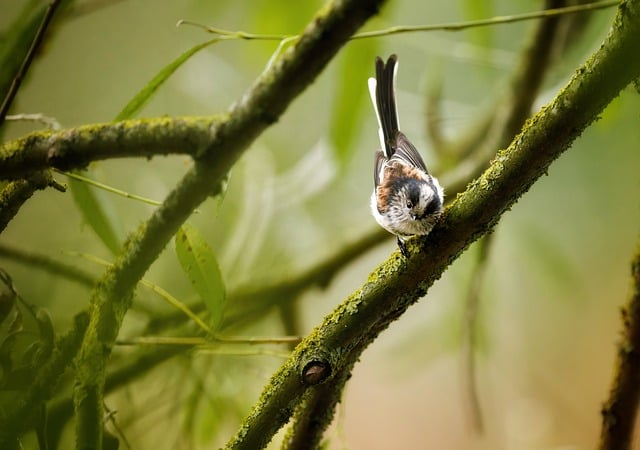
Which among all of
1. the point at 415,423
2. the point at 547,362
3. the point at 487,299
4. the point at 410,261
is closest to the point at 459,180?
Answer: the point at 487,299

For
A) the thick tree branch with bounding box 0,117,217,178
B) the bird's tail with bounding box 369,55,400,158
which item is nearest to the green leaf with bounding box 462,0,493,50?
the bird's tail with bounding box 369,55,400,158

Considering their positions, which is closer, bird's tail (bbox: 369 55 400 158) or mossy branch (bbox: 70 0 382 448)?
mossy branch (bbox: 70 0 382 448)

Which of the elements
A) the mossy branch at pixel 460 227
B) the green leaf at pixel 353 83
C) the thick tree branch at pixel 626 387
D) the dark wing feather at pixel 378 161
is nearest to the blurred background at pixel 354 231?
the green leaf at pixel 353 83

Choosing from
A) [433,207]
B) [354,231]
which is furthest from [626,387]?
[354,231]

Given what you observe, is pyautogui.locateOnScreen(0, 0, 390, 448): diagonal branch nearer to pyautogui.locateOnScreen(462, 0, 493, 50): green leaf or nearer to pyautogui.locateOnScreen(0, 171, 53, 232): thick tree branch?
pyautogui.locateOnScreen(0, 171, 53, 232): thick tree branch

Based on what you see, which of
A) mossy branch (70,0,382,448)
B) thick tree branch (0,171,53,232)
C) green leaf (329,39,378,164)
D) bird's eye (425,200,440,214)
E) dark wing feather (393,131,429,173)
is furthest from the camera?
green leaf (329,39,378,164)

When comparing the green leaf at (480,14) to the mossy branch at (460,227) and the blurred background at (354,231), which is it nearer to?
the blurred background at (354,231)

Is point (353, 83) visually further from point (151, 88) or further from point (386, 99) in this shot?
point (151, 88)
